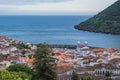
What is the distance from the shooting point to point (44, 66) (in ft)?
88.9

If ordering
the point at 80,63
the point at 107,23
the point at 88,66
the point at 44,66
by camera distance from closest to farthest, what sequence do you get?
the point at 44,66
the point at 88,66
the point at 80,63
the point at 107,23

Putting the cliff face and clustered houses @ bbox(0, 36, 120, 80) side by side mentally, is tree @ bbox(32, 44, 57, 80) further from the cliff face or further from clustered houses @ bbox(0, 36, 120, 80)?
the cliff face

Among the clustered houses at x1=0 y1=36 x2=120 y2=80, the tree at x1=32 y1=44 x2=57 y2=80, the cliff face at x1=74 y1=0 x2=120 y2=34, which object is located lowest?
the cliff face at x1=74 y1=0 x2=120 y2=34

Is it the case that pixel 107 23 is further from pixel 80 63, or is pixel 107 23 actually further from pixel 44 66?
pixel 44 66

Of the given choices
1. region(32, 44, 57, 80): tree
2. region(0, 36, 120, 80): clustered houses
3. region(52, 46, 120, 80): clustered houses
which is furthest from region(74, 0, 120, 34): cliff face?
region(32, 44, 57, 80): tree

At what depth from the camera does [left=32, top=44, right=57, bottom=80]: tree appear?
26.8 m

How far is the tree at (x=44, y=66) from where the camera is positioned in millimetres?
26828

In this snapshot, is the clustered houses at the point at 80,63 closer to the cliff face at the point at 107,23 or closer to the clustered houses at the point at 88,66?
the clustered houses at the point at 88,66

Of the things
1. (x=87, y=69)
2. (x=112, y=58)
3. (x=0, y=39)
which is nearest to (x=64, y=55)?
(x=112, y=58)

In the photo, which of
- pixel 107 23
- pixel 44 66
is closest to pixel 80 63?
pixel 44 66

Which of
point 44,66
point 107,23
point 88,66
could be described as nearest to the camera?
point 44,66

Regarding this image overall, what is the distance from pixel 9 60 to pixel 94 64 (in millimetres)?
13345

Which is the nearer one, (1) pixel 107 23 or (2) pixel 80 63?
(2) pixel 80 63

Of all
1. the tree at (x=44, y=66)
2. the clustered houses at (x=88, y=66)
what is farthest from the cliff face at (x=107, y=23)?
the tree at (x=44, y=66)
